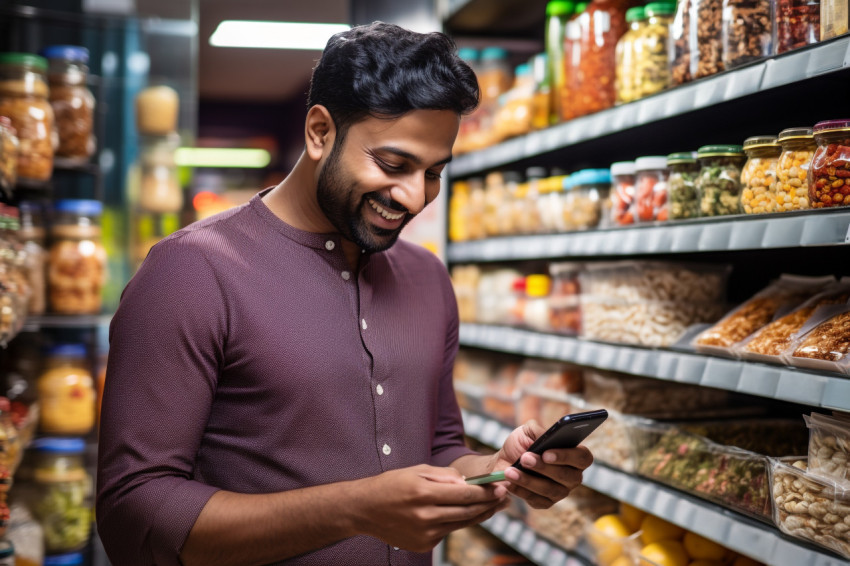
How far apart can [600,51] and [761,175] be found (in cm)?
83

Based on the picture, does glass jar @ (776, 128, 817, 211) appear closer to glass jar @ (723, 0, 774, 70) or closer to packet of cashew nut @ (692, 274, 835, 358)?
glass jar @ (723, 0, 774, 70)

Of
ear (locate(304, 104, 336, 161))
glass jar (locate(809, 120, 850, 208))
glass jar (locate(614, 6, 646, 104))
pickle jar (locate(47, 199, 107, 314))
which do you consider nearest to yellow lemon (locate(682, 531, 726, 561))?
glass jar (locate(809, 120, 850, 208))

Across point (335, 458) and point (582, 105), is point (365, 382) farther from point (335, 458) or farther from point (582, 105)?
point (582, 105)

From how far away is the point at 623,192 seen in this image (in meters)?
2.18

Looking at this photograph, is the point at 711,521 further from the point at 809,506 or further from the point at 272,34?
the point at 272,34

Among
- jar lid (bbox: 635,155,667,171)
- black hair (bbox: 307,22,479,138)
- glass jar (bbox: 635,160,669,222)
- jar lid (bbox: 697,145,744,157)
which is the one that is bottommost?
glass jar (bbox: 635,160,669,222)

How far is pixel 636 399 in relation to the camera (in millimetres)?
2207

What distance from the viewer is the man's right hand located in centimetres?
121

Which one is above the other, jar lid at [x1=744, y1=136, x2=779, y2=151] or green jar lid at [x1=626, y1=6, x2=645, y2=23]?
green jar lid at [x1=626, y1=6, x2=645, y2=23]

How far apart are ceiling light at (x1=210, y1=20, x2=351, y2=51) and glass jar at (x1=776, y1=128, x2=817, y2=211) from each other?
5.78 metres

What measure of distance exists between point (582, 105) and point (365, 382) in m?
1.23

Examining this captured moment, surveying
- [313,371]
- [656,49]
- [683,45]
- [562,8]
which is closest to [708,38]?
[683,45]

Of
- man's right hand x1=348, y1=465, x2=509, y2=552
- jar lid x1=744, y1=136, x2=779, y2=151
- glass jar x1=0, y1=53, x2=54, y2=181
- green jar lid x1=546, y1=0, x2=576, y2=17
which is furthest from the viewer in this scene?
green jar lid x1=546, y1=0, x2=576, y2=17

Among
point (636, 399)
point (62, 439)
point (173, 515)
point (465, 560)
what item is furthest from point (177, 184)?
point (173, 515)
